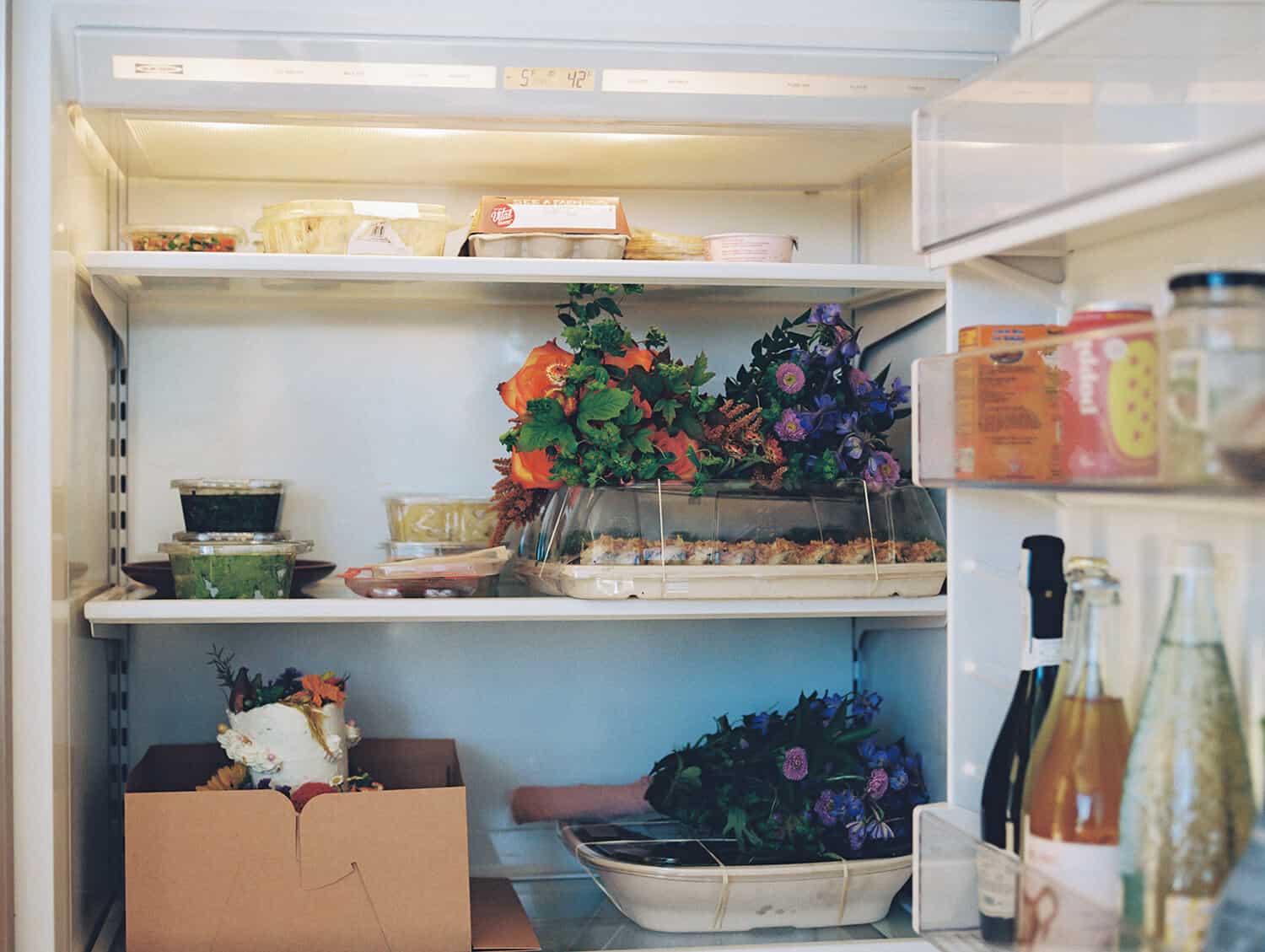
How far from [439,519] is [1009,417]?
73 centimetres

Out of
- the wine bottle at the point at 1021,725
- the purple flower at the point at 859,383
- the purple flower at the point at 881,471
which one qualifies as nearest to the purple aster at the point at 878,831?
the wine bottle at the point at 1021,725

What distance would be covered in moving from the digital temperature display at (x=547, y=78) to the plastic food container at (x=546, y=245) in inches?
6.1

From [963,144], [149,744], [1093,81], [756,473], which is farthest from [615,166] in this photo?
[149,744]

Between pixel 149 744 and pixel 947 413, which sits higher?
pixel 947 413

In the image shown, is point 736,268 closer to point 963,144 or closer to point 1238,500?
point 963,144

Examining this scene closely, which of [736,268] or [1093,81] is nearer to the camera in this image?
[1093,81]

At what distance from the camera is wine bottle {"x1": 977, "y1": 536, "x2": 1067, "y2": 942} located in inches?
38.9

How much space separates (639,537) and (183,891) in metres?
0.59

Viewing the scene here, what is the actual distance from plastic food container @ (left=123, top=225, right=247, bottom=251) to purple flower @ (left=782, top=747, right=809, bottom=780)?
2.84 feet

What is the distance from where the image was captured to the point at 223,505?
136cm

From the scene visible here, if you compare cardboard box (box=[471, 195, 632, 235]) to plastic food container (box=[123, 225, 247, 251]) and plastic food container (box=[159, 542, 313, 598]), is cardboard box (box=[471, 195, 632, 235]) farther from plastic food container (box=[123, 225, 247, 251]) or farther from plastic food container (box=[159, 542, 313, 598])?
plastic food container (box=[159, 542, 313, 598])

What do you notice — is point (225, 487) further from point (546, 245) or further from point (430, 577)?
point (546, 245)

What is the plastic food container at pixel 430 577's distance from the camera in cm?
135

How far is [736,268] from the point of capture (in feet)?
4.41
